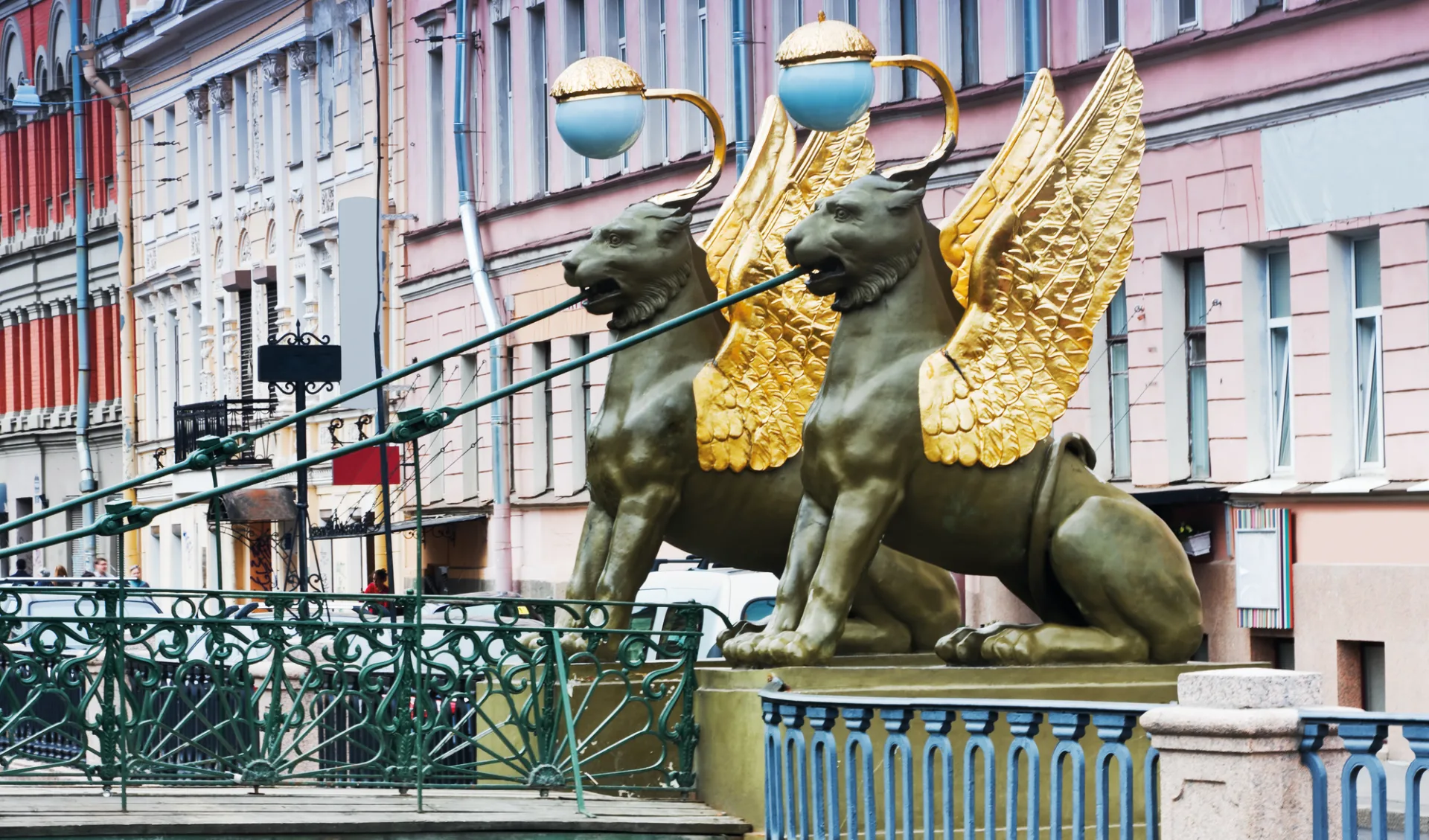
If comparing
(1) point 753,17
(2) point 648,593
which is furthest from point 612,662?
(1) point 753,17

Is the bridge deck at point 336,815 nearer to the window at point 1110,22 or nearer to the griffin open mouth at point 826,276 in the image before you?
the griffin open mouth at point 826,276

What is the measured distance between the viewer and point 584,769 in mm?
10336

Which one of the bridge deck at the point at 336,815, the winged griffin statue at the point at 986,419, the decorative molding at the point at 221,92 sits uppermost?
the decorative molding at the point at 221,92

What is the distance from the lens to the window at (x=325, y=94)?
40125 millimetres

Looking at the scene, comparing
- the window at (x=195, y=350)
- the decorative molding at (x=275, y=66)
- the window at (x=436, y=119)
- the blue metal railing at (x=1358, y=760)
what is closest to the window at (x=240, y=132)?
the decorative molding at (x=275, y=66)

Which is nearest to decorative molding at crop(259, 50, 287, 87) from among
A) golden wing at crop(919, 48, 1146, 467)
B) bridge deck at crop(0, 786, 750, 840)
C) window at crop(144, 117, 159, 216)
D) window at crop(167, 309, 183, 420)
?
window at crop(167, 309, 183, 420)

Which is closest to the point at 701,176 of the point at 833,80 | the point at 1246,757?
the point at 833,80

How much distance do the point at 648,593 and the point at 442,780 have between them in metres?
7.45

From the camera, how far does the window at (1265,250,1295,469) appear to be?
69.7ft

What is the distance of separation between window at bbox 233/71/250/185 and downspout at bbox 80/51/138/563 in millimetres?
5787

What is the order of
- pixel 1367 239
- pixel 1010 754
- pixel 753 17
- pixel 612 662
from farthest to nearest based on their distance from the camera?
pixel 753 17, pixel 1367 239, pixel 612 662, pixel 1010 754

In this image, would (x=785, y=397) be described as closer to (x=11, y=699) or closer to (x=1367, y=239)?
(x=11, y=699)

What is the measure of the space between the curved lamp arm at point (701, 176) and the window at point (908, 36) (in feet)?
47.5

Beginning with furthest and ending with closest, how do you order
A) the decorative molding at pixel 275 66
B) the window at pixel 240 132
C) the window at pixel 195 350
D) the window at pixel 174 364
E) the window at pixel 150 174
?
the window at pixel 150 174, the window at pixel 174 364, the window at pixel 195 350, the window at pixel 240 132, the decorative molding at pixel 275 66
